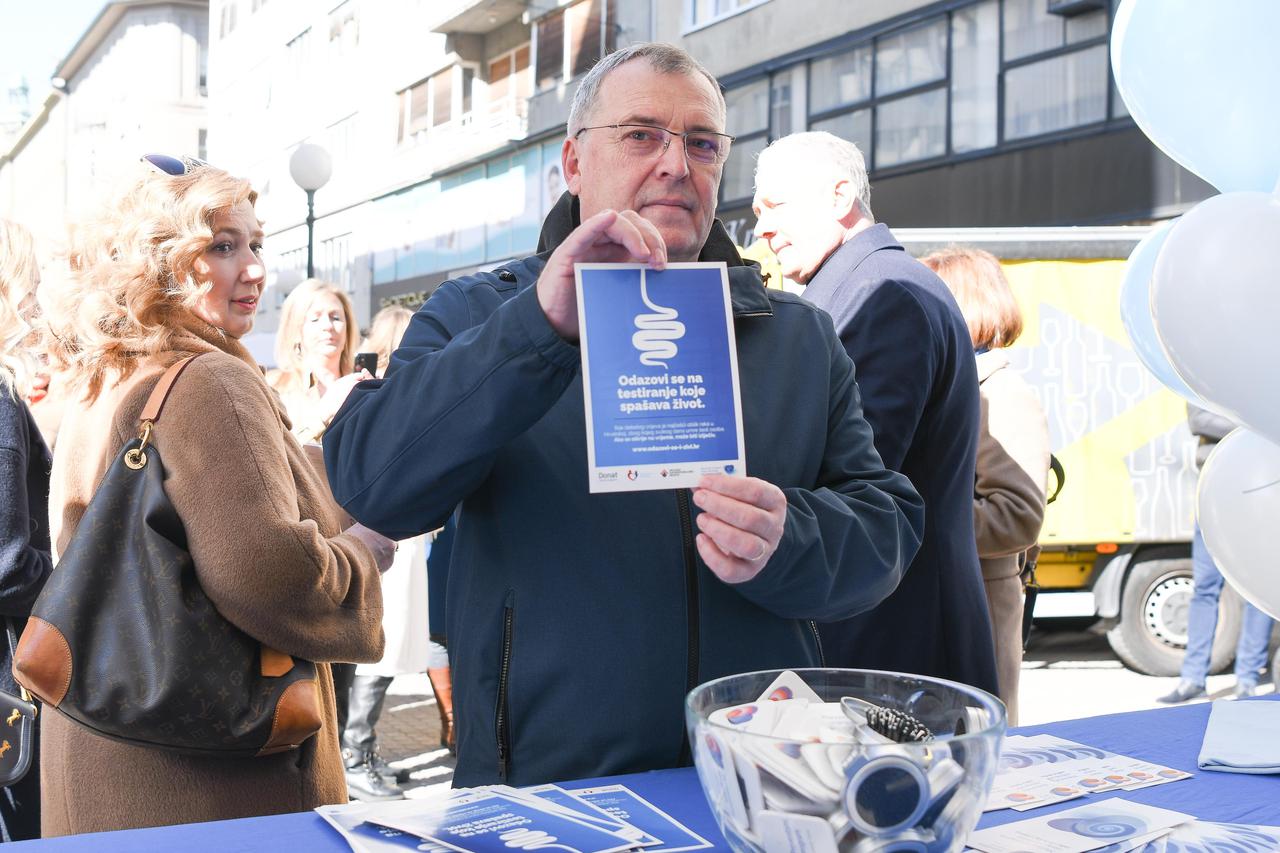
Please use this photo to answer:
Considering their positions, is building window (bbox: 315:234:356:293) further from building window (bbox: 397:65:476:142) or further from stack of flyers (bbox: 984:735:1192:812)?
stack of flyers (bbox: 984:735:1192:812)

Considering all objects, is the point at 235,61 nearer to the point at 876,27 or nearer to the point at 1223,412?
the point at 876,27

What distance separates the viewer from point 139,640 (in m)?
1.92

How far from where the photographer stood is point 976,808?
42.4 inches

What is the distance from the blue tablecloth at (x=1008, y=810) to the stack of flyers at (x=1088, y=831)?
0.03 meters

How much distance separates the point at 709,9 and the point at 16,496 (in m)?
17.6

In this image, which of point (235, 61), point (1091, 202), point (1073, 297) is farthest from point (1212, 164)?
point (235, 61)

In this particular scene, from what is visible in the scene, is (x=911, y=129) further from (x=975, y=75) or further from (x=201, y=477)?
(x=201, y=477)

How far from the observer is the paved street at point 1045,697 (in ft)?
18.1

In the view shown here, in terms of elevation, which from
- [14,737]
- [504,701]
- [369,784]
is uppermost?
[504,701]

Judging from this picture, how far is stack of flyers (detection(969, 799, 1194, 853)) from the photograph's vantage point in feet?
4.34

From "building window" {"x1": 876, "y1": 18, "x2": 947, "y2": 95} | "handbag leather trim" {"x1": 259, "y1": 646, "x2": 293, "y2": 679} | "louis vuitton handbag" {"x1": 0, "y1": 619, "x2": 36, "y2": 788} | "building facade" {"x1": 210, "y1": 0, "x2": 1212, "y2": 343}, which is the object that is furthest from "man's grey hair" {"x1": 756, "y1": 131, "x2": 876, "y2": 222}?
"building window" {"x1": 876, "y1": 18, "x2": 947, "y2": 95}

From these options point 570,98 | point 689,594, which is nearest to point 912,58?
point 570,98

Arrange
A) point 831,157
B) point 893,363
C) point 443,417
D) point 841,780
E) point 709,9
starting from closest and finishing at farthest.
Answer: point 841,780 → point 443,417 → point 893,363 → point 831,157 → point 709,9

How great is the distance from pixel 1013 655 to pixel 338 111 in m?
30.7
